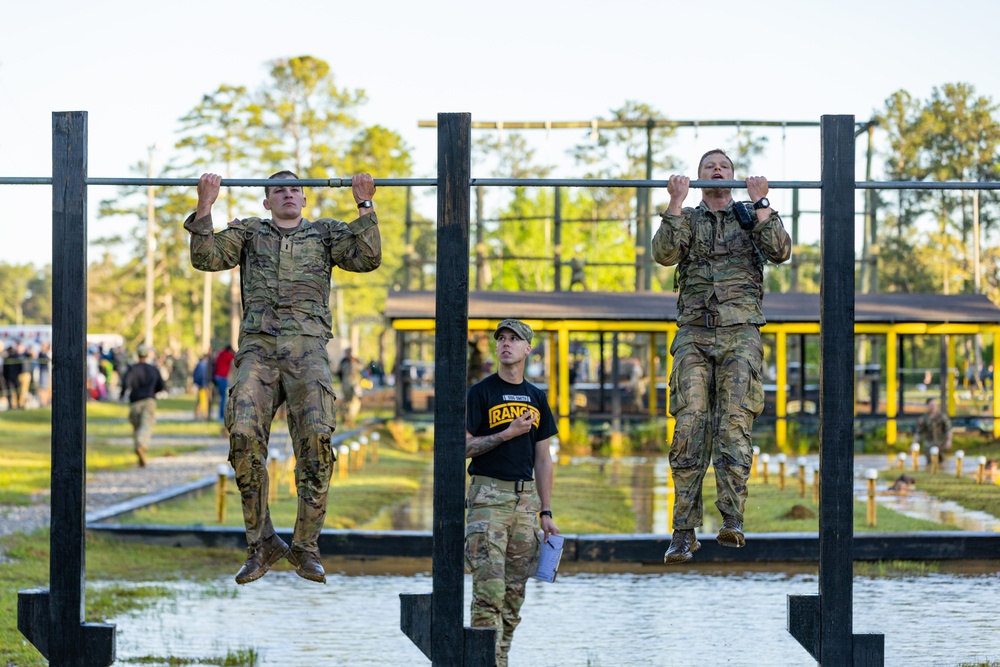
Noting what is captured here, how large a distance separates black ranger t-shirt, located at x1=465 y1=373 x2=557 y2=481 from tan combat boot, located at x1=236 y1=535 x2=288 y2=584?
1.42m

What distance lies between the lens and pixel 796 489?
1984 centimetres

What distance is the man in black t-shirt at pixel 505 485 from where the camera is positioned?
7.91m

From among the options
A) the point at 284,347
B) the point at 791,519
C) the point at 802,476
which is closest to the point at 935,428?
the point at 802,476

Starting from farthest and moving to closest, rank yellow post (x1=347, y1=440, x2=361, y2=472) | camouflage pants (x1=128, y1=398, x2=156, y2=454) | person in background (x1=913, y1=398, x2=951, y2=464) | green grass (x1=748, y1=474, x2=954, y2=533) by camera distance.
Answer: person in background (x1=913, y1=398, x2=951, y2=464) → camouflage pants (x1=128, y1=398, x2=156, y2=454) → yellow post (x1=347, y1=440, x2=361, y2=472) → green grass (x1=748, y1=474, x2=954, y2=533)

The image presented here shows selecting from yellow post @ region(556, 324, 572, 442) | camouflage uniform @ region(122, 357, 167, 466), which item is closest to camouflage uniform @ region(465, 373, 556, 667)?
camouflage uniform @ region(122, 357, 167, 466)

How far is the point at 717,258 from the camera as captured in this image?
7289 mm

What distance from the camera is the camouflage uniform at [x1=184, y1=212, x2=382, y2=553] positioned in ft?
22.9

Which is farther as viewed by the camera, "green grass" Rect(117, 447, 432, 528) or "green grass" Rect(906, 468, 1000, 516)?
"green grass" Rect(906, 468, 1000, 516)

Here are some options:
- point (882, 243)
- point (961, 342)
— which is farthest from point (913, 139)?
point (961, 342)

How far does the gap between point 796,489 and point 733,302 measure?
43.3 ft

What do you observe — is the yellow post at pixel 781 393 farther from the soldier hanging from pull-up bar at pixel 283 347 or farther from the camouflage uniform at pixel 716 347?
the soldier hanging from pull-up bar at pixel 283 347

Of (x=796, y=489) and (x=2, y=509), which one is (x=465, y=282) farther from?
(x=796, y=489)

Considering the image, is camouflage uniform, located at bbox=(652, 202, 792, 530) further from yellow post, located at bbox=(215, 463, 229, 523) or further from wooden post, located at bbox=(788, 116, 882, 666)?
yellow post, located at bbox=(215, 463, 229, 523)

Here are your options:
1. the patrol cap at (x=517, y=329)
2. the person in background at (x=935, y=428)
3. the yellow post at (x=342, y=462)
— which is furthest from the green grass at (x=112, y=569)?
the person in background at (x=935, y=428)
